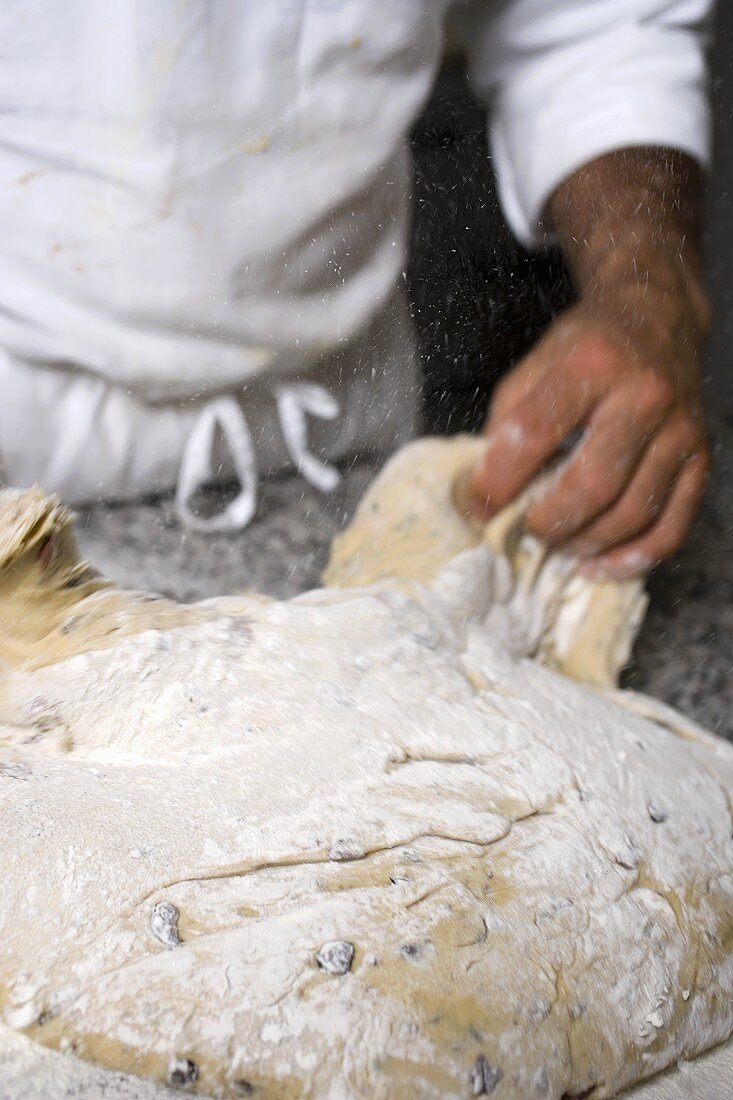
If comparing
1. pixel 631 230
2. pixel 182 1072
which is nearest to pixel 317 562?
pixel 631 230

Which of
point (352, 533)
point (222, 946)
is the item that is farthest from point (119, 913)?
point (352, 533)

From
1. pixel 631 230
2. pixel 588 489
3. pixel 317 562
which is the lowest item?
pixel 317 562

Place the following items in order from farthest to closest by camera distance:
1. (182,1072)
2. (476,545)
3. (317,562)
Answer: (317,562), (476,545), (182,1072)

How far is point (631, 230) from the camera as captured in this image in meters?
0.49

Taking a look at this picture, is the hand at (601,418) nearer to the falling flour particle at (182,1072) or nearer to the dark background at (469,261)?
the dark background at (469,261)

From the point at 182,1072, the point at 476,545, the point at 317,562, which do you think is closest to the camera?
the point at 182,1072

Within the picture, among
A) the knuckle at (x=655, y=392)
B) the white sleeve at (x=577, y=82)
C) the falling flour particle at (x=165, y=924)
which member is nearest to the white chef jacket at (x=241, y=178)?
the white sleeve at (x=577, y=82)

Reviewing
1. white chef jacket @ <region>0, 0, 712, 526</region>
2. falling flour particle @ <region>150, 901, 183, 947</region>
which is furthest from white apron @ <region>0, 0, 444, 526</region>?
falling flour particle @ <region>150, 901, 183, 947</region>

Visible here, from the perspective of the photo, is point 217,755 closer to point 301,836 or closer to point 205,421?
point 301,836

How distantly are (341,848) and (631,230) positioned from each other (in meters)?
0.37

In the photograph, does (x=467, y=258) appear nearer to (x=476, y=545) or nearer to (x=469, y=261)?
(x=469, y=261)

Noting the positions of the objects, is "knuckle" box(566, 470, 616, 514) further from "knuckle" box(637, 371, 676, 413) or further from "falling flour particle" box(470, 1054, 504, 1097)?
"falling flour particle" box(470, 1054, 504, 1097)

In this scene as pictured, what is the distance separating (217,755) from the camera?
315 mm

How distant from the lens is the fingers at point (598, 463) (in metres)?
0.49
